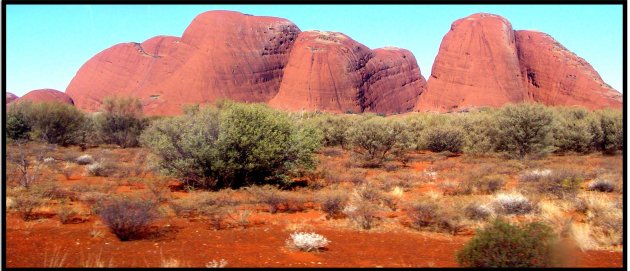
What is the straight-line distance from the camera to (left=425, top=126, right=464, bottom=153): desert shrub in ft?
92.1

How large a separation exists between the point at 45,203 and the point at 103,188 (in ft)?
6.31

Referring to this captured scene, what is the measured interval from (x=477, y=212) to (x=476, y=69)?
67.7 metres

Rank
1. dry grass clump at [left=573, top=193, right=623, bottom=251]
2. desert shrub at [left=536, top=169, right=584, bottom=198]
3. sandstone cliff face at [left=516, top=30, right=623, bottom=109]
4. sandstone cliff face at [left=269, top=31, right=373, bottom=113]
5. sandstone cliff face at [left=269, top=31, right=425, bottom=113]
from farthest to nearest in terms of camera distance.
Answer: sandstone cliff face at [left=269, top=31, right=425, bottom=113], sandstone cliff face at [left=269, top=31, right=373, bottom=113], sandstone cliff face at [left=516, top=30, right=623, bottom=109], desert shrub at [left=536, top=169, right=584, bottom=198], dry grass clump at [left=573, top=193, right=623, bottom=251]

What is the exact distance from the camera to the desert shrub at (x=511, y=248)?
5.06 meters

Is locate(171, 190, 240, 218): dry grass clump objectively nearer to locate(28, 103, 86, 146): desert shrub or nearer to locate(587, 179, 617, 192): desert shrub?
locate(587, 179, 617, 192): desert shrub

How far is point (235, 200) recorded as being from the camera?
9.91 metres

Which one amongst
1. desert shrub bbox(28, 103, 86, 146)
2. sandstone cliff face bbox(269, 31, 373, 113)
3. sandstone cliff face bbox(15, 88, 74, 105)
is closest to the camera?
desert shrub bbox(28, 103, 86, 146)

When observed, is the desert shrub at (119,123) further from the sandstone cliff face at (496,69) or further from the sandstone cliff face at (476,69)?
the sandstone cliff face at (476,69)

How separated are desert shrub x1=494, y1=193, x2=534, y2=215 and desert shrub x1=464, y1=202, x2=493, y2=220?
18.1 inches

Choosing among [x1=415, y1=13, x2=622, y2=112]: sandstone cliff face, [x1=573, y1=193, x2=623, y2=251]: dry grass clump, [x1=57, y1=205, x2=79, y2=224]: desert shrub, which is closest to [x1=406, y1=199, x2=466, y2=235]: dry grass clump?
[x1=573, y1=193, x2=623, y2=251]: dry grass clump

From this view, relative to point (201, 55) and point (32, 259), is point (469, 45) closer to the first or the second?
point (201, 55)

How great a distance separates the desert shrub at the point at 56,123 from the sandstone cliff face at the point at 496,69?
54.1 m

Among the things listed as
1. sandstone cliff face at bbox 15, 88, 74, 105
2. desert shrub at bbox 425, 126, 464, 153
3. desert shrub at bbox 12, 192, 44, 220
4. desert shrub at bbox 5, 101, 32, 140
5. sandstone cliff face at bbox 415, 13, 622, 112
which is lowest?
desert shrub at bbox 12, 192, 44, 220

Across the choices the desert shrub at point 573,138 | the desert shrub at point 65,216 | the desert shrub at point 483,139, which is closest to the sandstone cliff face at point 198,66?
the desert shrub at point 483,139
